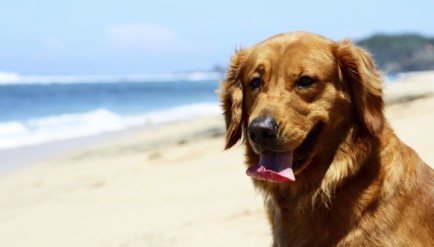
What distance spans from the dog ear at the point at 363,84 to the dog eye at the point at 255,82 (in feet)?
1.73

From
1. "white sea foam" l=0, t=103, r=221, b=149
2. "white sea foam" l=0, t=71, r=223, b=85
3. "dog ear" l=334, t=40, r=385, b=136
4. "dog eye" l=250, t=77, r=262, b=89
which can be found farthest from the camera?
"white sea foam" l=0, t=71, r=223, b=85

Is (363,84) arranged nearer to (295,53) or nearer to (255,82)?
(295,53)

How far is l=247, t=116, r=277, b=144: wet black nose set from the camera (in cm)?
389

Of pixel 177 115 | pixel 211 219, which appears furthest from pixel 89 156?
pixel 177 115

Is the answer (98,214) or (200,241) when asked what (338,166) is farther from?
(98,214)

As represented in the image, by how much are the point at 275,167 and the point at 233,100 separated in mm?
740

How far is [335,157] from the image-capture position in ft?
13.8

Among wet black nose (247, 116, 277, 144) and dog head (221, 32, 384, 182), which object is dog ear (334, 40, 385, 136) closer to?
dog head (221, 32, 384, 182)

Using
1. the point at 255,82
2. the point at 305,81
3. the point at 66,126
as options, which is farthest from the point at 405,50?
the point at 305,81

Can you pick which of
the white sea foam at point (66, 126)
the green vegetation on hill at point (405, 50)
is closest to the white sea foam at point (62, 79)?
the green vegetation on hill at point (405, 50)

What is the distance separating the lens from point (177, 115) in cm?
2659

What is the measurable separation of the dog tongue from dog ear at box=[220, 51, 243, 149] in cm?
55

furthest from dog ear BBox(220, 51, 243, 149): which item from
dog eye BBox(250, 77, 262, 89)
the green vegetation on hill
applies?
the green vegetation on hill

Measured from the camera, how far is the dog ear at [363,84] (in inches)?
164
